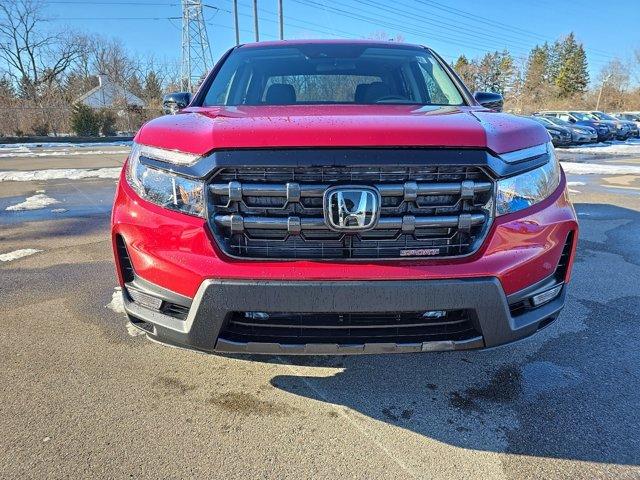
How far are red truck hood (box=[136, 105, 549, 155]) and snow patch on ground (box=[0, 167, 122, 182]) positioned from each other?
9886mm

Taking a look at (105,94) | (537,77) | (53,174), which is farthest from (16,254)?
(537,77)

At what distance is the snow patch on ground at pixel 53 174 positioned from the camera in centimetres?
1051

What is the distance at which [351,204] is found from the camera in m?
1.85

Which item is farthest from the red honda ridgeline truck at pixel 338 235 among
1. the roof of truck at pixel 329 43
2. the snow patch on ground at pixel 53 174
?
the snow patch on ground at pixel 53 174

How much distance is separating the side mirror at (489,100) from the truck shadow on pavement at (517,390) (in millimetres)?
1601

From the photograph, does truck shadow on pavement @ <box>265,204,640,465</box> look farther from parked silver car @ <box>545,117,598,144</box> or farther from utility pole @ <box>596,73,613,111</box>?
utility pole @ <box>596,73,613,111</box>

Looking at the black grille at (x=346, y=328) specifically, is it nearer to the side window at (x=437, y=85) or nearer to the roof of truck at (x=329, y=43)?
the side window at (x=437, y=85)

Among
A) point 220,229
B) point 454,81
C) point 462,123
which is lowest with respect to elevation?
point 220,229

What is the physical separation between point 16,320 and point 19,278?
3.22ft

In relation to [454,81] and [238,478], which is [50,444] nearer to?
[238,478]

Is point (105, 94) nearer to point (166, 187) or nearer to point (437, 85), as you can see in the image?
point (437, 85)

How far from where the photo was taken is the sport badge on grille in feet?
6.06

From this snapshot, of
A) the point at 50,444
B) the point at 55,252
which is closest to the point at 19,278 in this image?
the point at 55,252

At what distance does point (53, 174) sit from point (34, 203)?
4112 mm
